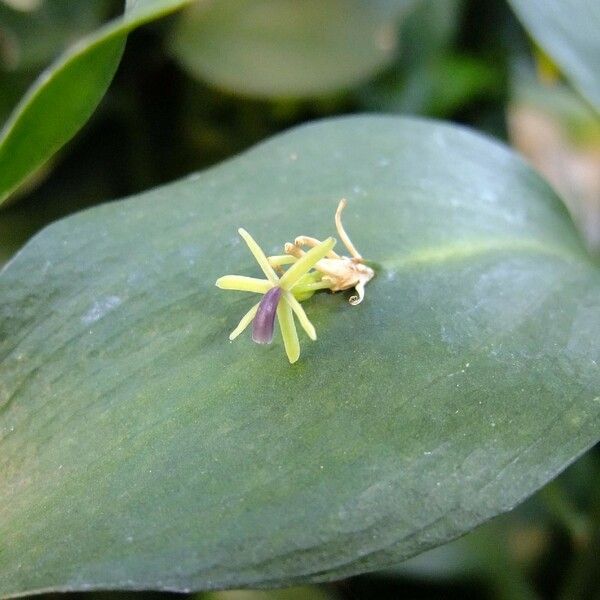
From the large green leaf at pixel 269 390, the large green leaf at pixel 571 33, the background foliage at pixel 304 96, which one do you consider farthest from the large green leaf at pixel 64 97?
the background foliage at pixel 304 96

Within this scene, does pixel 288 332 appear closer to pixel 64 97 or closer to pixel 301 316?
pixel 301 316

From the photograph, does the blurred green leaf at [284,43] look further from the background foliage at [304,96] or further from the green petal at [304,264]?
the green petal at [304,264]

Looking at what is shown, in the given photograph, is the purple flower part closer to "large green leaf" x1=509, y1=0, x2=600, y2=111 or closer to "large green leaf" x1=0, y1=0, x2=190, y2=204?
"large green leaf" x1=0, y1=0, x2=190, y2=204

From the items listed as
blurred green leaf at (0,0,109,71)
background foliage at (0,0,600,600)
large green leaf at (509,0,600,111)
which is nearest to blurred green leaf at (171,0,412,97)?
background foliage at (0,0,600,600)

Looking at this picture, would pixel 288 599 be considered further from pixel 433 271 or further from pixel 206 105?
pixel 206 105

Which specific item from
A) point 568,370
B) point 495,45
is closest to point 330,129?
point 568,370

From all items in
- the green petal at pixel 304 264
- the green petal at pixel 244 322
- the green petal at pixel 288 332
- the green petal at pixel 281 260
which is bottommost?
the green petal at pixel 288 332

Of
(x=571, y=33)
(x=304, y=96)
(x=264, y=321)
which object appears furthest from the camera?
(x=304, y=96)

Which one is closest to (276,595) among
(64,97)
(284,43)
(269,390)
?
(269,390)
